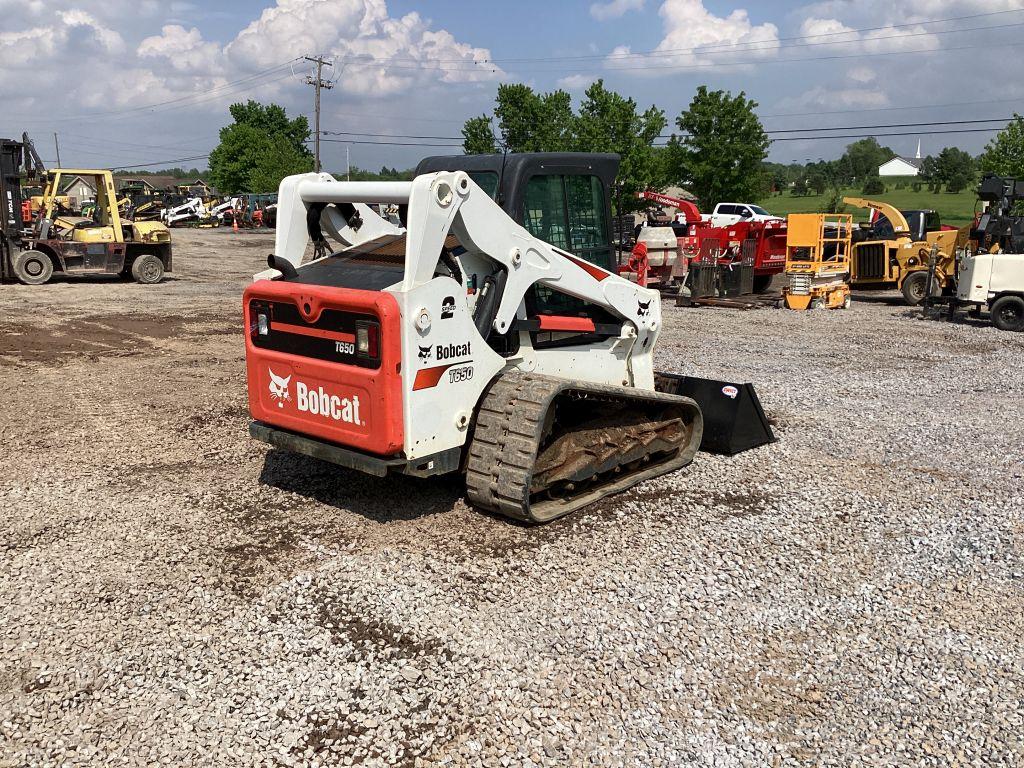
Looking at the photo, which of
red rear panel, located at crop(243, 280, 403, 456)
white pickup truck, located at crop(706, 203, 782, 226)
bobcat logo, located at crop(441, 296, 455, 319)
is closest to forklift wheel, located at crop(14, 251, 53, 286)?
red rear panel, located at crop(243, 280, 403, 456)

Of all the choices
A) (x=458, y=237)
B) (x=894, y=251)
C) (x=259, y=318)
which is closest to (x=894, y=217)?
(x=894, y=251)

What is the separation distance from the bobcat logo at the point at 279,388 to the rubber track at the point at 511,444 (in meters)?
1.31

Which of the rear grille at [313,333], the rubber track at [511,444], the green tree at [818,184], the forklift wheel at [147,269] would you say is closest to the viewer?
the rear grille at [313,333]

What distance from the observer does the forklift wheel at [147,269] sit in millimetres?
20797

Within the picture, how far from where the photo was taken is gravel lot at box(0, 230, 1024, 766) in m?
3.59

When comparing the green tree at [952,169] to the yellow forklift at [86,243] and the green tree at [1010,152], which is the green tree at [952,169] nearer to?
the green tree at [1010,152]

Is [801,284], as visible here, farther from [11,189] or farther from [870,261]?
[11,189]

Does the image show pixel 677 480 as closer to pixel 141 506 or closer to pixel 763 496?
pixel 763 496

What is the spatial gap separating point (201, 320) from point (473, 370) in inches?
436

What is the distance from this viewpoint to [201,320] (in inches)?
600

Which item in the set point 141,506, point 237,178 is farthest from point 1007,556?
point 237,178

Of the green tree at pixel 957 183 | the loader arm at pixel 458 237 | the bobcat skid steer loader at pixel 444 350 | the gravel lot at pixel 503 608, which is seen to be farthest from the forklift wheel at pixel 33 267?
the green tree at pixel 957 183

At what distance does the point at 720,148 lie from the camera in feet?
133

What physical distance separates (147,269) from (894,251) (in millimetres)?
17786
